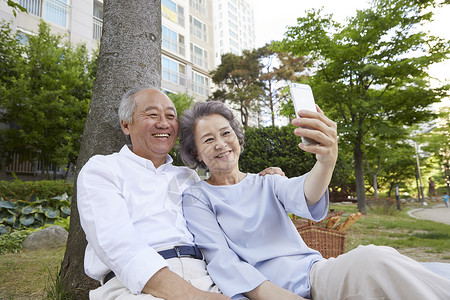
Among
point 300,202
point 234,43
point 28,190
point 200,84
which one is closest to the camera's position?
point 300,202

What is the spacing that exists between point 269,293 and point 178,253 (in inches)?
22.8

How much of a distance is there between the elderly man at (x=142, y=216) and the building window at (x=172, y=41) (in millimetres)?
23836

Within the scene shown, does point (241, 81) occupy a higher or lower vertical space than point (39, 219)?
higher

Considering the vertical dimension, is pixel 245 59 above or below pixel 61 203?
above

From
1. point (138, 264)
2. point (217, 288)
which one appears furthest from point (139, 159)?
point (217, 288)

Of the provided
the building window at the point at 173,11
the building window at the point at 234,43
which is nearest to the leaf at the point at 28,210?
the building window at the point at 173,11

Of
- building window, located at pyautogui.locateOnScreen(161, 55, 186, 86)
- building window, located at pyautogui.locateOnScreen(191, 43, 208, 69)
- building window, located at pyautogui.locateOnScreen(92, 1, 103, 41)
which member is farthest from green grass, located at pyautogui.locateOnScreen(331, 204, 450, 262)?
building window, located at pyautogui.locateOnScreen(191, 43, 208, 69)

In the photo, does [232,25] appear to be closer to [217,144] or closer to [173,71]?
[173,71]

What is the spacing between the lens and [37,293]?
129 inches

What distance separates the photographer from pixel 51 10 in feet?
55.2

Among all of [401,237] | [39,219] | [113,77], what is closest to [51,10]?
[39,219]

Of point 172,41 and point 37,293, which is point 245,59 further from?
point 37,293

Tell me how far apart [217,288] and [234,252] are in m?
0.22

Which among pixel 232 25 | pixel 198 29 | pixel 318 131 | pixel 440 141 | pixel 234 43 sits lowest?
pixel 318 131
